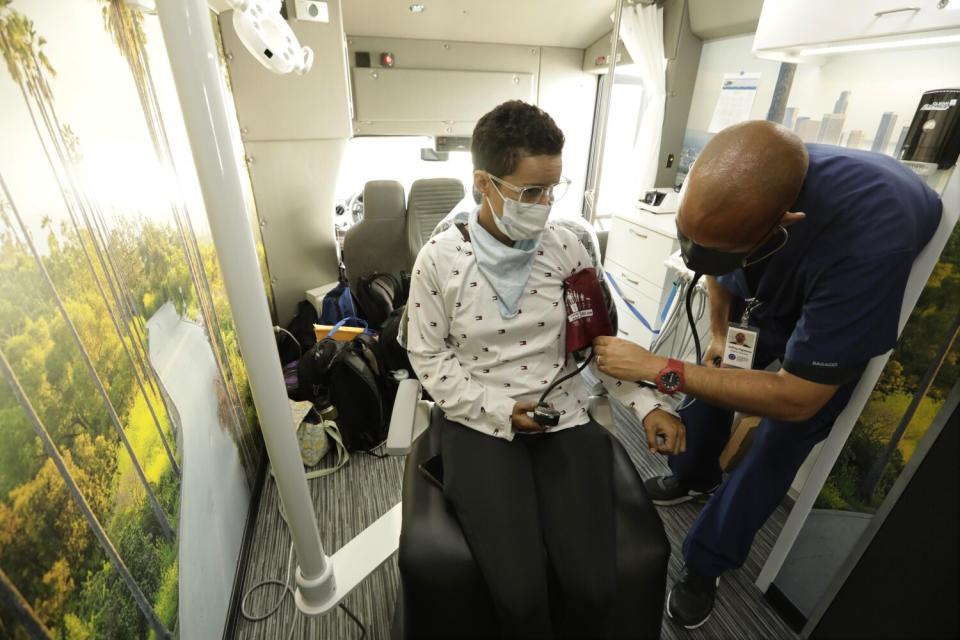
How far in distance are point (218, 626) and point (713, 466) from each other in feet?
5.60

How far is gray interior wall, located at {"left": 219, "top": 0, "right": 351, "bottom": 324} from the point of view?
237 cm

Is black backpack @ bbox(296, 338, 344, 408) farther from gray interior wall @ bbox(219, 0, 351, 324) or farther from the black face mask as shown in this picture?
the black face mask

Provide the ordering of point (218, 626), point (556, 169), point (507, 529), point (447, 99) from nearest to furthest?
point (507, 529) → point (556, 169) → point (218, 626) → point (447, 99)

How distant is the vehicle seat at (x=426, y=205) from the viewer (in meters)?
2.80

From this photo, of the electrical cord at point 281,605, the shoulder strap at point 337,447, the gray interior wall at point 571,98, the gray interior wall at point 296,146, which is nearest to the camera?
the electrical cord at point 281,605

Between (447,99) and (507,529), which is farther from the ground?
(447,99)

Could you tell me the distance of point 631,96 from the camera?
3.58 metres

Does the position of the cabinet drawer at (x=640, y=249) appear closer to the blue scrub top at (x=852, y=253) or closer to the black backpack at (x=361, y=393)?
the blue scrub top at (x=852, y=253)

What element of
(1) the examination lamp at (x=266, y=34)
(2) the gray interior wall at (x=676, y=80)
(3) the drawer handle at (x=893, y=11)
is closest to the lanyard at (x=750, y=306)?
(3) the drawer handle at (x=893, y=11)

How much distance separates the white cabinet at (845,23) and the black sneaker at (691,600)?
1.76 metres

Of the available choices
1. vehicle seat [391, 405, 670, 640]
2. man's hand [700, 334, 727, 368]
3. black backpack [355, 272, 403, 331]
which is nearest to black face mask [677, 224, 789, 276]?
man's hand [700, 334, 727, 368]

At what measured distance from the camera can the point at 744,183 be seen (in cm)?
98

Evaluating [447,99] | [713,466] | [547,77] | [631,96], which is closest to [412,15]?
[447,99]

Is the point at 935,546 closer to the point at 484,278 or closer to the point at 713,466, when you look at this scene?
the point at 484,278
